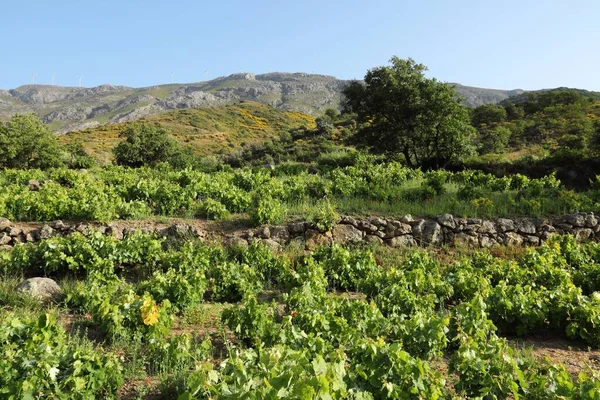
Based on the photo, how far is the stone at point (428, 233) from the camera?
363 inches

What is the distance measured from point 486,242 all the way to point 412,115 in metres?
10.4

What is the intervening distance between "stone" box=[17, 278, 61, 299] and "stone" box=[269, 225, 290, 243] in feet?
13.6

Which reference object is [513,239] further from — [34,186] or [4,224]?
[34,186]

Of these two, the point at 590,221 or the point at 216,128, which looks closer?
the point at 590,221

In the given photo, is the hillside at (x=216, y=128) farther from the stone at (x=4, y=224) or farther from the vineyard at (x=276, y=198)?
the stone at (x=4, y=224)

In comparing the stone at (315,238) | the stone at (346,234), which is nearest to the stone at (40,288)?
the stone at (315,238)

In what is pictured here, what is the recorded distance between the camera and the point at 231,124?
7544 cm

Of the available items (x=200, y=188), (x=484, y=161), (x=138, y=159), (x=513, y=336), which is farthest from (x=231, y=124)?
(x=513, y=336)

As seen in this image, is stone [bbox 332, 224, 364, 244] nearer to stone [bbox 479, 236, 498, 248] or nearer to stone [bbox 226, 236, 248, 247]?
stone [bbox 226, 236, 248, 247]

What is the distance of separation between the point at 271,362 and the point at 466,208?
8.65m

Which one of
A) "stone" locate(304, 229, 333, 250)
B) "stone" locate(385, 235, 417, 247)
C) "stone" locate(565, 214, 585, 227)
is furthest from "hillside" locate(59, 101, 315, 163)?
"stone" locate(565, 214, 585, 227)

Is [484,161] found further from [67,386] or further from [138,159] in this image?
[138,159]

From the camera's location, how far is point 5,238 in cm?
784

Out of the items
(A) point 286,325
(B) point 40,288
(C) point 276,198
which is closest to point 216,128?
(C) point 276,198
